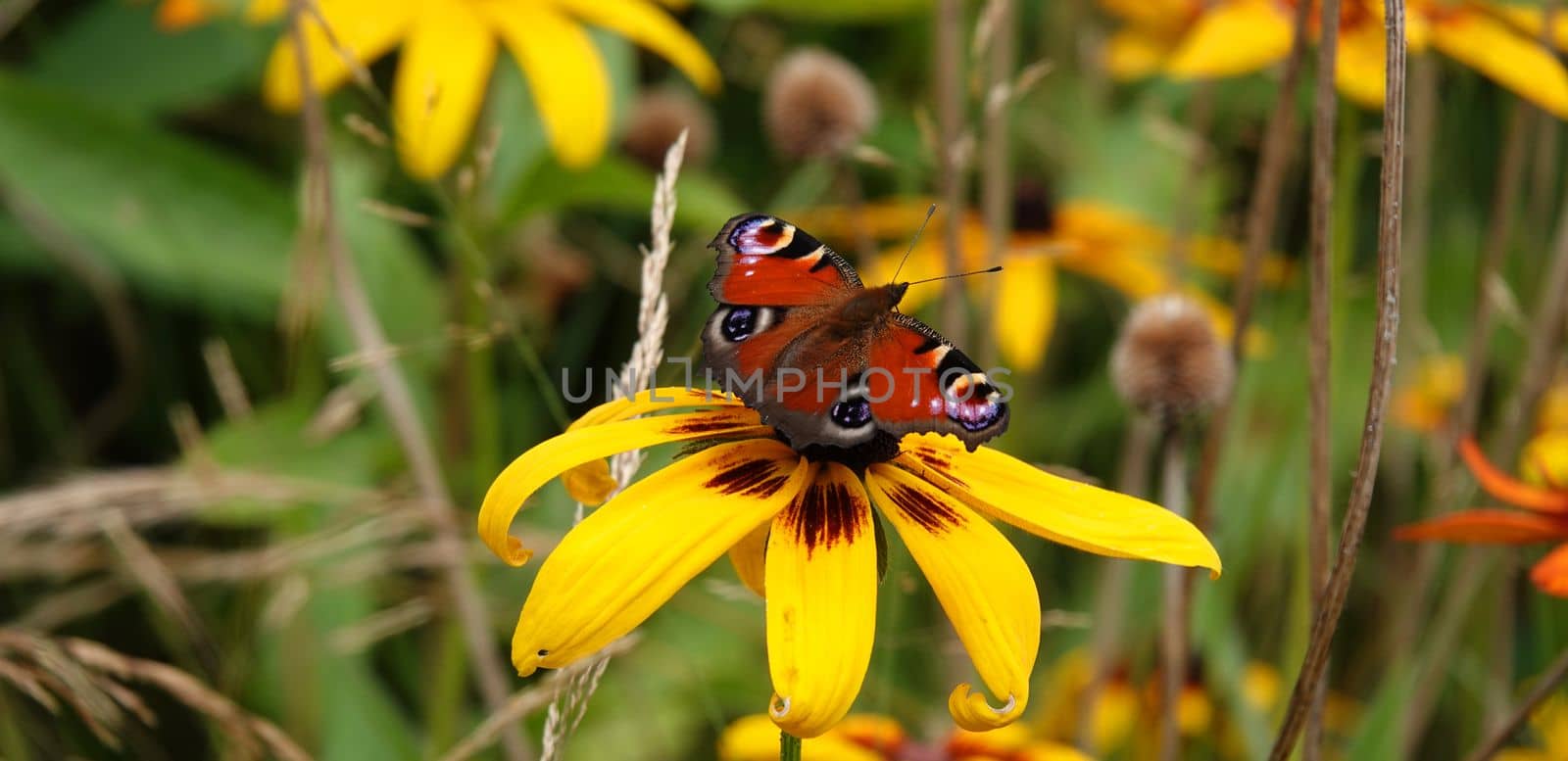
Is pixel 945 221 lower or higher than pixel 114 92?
lower

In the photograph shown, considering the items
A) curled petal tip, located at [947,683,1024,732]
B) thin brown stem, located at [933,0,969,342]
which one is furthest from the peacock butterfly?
thin brown stem, located at [933,0,969,342]

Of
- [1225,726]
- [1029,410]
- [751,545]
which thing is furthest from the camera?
[1029,410]

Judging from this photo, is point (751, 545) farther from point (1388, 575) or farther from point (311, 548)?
point (1388, 575)

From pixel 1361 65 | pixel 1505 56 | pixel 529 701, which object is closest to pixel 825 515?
pixel 529 701

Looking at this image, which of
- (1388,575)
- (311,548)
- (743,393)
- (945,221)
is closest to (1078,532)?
(743,393)

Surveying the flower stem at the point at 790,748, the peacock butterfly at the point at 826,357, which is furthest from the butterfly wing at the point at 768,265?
the flower stem at the point at 790,748

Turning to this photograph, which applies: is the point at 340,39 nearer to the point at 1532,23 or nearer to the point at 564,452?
the point at 564,452

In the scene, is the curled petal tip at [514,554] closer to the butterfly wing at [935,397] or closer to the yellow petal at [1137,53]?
the butterfly wing at [935,397]

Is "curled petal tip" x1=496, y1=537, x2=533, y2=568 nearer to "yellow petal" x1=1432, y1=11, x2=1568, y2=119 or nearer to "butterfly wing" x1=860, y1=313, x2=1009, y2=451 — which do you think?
"butterfly wing" x1=860, y1=313, x2=1009, y2=451
